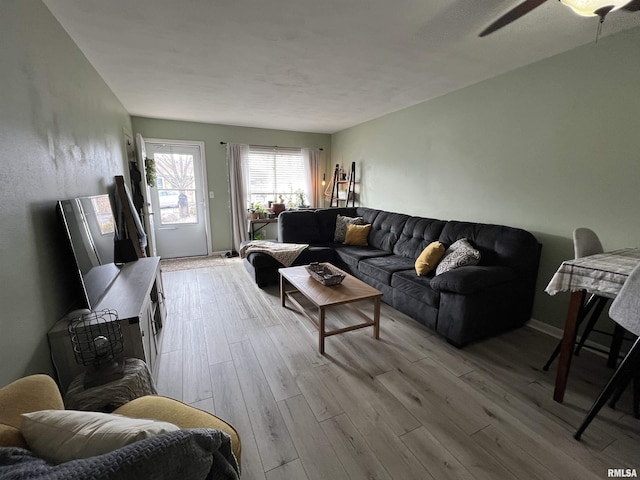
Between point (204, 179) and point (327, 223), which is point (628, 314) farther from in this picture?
point (204, 179)

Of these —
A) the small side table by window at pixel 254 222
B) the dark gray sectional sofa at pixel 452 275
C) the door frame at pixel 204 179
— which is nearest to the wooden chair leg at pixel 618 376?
the dark gray sectional sofa at pixel 452 275

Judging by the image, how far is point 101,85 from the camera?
109 inches

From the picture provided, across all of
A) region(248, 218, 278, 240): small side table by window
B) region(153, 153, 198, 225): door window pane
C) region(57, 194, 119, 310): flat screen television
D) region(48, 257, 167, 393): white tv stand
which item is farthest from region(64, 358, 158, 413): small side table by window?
region(153, 153, 198, 225): door window pane

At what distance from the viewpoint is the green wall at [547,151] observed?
2090 millimetres

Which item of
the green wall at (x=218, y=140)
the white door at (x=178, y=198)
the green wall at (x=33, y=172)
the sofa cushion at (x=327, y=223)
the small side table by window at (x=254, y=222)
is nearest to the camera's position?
the green wall at (x=33, y=172)

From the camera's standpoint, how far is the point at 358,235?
13.7ft

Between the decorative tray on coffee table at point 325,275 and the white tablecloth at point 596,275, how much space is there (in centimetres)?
151

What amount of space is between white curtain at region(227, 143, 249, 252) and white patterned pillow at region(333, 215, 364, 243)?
76.2 inches

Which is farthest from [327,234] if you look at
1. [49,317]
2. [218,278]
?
[49,317]

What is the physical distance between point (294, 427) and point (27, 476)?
4.08 ft

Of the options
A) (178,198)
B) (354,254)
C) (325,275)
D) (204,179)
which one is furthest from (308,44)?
(178,198)

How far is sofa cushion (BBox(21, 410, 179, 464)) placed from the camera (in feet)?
2.28

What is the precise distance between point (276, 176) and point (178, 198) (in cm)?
187

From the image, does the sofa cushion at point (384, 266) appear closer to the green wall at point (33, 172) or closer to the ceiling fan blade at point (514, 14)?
the ceiling fan blade at point (514, 14)
